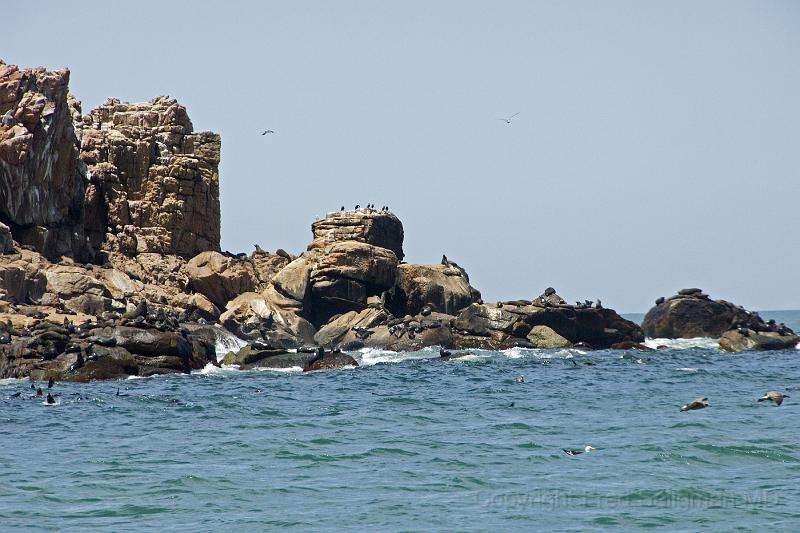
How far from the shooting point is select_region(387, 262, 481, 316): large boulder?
247ft

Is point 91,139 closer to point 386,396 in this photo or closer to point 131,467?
point 386,396

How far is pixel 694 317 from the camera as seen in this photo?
79.8 metres

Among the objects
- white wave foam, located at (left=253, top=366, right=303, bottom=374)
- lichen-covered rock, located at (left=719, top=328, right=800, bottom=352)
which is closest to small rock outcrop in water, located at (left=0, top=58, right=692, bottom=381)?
white wave foam, located at (left=253, top=366, right=303, bottom=374)

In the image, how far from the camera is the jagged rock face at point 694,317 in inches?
3118

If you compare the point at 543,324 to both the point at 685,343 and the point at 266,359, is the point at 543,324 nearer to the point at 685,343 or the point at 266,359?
the point at 685,343

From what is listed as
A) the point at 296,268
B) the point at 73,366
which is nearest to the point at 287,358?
the point at 73,366

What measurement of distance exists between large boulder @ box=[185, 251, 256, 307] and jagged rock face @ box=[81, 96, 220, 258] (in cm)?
408

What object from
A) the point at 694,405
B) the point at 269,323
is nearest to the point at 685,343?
the point at 269,323

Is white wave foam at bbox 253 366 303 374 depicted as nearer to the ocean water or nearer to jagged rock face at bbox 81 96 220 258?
the ocean water

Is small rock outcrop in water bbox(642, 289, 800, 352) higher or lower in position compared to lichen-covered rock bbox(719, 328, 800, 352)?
higher

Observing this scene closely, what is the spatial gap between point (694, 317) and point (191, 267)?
126ft

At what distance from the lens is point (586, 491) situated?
2284 cm

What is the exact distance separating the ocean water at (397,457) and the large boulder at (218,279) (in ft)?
102

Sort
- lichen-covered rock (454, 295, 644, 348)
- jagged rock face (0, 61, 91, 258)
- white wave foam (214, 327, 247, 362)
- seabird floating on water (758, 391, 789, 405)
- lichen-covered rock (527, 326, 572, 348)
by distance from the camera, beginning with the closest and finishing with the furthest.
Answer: seabird floating on water (758, 391, 789, 405), white wave foam (214, 327, 247, 362), lichen-covered rock (454, 295, 644, 348), jagged rock face (0, 61, 91, 258), lichen-covered rock (527, 326, 572, 348)
